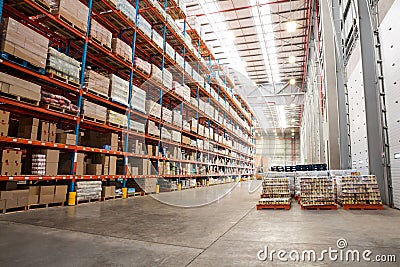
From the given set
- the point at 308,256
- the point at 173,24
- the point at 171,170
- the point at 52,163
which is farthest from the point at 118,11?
the point at 308,256

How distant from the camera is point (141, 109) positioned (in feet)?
29.1

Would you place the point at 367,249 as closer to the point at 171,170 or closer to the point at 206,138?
the point at 171,170

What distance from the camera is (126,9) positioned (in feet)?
27.0

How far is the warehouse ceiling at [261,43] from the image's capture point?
612 inches

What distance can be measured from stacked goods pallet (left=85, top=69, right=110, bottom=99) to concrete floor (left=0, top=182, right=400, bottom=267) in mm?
3229

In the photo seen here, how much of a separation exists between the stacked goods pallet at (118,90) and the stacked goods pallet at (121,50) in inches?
27.6

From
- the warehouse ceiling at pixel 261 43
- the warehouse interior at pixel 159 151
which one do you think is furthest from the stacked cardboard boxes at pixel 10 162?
the warehouse ceiling at pixel 261 43

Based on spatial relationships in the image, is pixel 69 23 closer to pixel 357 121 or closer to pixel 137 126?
pixel 137 126

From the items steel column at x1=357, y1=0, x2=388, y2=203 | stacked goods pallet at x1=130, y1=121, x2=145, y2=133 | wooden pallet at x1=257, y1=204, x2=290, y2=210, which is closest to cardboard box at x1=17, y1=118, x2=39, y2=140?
stacked goods pallet at x1=130, y1=121, x2=145, y2=133

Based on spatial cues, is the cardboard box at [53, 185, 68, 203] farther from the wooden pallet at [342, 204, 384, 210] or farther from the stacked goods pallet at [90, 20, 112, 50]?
the wooden pallet at [342, 204, 384, 210]

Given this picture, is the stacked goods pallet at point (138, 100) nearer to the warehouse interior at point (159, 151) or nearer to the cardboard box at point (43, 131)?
the warehouse interior at point (159, 151)

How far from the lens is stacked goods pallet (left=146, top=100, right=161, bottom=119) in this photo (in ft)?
30.7

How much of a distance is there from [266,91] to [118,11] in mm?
19311

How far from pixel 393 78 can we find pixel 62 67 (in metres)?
6.99
